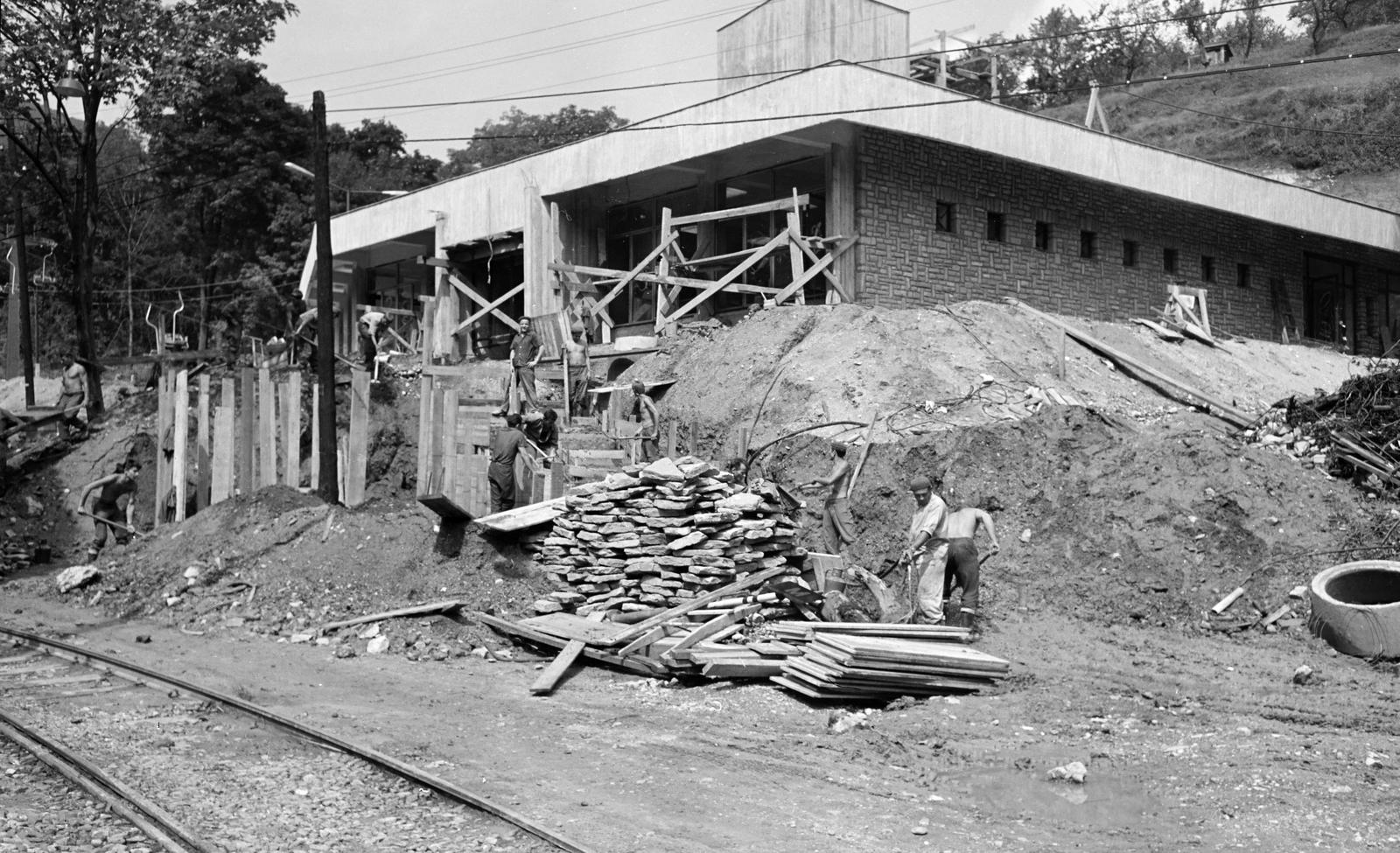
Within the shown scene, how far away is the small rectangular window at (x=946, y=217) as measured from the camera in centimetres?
2352

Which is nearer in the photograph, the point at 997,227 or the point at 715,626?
the point at 715,626

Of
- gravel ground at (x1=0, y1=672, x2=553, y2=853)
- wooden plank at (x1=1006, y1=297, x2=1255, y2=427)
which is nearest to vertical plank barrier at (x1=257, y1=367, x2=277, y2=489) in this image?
gravel ground at (x1=0, y1=672, x2=553, y2=853)

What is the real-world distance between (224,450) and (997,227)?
14674mm

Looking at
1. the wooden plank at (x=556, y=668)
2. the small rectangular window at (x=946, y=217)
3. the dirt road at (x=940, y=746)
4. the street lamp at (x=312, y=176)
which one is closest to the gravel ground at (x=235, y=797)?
the dirt road at (x=940, y=746)

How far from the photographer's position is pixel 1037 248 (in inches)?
989

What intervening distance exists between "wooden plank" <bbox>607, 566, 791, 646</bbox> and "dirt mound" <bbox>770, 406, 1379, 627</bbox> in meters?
2.67

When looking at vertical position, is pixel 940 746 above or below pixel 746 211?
below

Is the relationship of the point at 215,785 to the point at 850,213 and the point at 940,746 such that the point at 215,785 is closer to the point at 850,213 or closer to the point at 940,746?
the point at 940,746

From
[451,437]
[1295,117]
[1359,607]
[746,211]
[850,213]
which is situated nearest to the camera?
[1359,607]

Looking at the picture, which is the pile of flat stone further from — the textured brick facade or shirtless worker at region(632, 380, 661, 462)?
the textured brick facade

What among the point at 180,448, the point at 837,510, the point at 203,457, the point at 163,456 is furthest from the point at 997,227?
the point at 163,456

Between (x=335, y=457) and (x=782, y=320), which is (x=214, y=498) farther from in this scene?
(x=782, y=320)

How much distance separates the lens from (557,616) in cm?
1379

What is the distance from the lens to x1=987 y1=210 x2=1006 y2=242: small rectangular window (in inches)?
961
